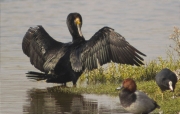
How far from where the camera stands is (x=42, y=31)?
50.1 feet

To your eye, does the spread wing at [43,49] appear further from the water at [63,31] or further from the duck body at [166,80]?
the duck body at [166,80]

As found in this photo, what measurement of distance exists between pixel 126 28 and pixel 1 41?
4295mm

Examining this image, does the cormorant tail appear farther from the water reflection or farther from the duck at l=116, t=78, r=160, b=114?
the duck at l=116, t=78, r=160, b=114

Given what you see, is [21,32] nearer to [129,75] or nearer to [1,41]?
[1,41]

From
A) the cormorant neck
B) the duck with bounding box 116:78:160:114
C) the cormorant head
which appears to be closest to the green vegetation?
the cormorant neck

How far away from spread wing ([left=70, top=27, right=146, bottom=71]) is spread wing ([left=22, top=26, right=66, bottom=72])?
1.47 ft

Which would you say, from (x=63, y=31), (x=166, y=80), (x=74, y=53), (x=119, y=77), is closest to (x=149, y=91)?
(x=166, y=80)

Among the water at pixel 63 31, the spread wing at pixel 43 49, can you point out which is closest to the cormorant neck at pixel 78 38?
the spread wing at pixel 43 49

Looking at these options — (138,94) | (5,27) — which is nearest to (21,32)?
(5,27)

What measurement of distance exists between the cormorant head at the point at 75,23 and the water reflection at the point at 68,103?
1678 mm

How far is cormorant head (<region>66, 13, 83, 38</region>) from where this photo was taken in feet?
50.1

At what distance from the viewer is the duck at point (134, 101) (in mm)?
10883

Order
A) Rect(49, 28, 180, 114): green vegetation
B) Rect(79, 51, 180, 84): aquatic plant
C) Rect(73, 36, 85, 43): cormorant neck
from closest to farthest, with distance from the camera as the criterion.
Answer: Rect(49, 28, 180, 114): green vegetation
Rect(79, 51, 180, 84): aquatic plant
Rect(73, 36, 85, 43): cormorant neck

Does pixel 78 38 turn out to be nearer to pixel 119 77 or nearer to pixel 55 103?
pixel 119 77
